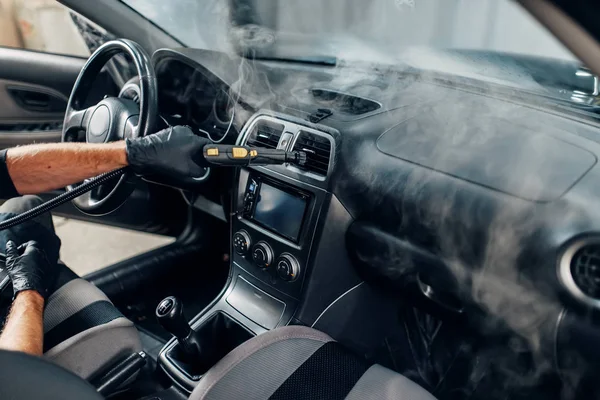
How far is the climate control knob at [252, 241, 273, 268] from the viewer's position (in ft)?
5.74

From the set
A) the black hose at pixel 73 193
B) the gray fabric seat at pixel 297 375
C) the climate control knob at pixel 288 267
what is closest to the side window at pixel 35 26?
the black hose at pixel 73 193

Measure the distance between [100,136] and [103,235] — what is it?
1.37m

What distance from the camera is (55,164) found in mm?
1538

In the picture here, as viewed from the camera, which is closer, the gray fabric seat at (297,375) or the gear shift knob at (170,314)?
the gray fabric seat at (297,375)

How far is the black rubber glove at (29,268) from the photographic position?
1.46 meters

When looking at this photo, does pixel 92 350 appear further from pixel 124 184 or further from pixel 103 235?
pixel 103 235

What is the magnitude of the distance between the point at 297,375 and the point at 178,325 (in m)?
0.39

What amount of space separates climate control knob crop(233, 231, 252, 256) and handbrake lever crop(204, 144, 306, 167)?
38cm

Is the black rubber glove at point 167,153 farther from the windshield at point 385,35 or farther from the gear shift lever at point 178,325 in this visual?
the windshield at point 385,35

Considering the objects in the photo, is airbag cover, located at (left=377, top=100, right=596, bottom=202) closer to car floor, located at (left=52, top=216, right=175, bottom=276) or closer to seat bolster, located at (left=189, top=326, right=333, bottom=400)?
seat bolster, located at (left=189, top=326, right=333, bottom=400)

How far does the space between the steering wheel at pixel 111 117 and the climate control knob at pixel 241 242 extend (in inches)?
15.3

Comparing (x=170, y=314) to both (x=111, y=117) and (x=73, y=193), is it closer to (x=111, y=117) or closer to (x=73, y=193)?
(x=73, y=193)

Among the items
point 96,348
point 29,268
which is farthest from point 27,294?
point 96,348

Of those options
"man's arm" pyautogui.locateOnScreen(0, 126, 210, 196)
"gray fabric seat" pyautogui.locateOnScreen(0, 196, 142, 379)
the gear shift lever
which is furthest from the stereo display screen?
"gray fabric seat" pyautogui.locateOnScreen(0, 196, 142, 379)
